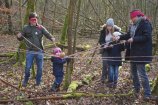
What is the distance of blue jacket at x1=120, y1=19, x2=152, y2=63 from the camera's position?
293 inches

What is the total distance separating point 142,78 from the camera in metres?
7.57

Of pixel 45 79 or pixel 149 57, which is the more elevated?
pixel 149 57

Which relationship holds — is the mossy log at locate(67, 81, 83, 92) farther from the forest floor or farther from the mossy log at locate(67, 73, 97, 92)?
the forest floor

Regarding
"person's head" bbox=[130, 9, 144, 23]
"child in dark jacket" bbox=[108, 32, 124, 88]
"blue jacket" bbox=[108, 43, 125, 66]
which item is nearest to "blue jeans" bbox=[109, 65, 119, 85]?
"child in dark jacket" bbox=[108, 32, 124, 88]

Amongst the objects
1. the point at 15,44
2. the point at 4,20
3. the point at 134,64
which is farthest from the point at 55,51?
the point at 4,20

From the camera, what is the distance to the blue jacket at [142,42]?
745 cm

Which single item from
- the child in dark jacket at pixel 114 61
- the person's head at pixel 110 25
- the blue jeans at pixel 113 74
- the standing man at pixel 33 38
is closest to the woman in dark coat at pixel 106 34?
the person's head at pixel 110 25

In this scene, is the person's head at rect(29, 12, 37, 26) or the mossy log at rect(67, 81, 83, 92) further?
the person's head at rect(29, 12, 37, 26)

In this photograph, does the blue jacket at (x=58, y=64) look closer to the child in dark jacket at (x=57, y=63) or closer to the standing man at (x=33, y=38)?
the child in dark jacket at (x=57, y=63)

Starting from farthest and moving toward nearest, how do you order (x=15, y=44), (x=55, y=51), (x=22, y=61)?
(x=15, y=44)
(x=22, y=61)
(x=55, y=51)

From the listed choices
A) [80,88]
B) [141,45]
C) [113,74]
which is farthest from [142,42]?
[80,88]

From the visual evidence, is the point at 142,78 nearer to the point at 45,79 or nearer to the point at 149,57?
the point at 149,57

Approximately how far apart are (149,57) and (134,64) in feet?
1.76

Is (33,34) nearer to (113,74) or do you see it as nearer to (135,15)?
(113,74)
